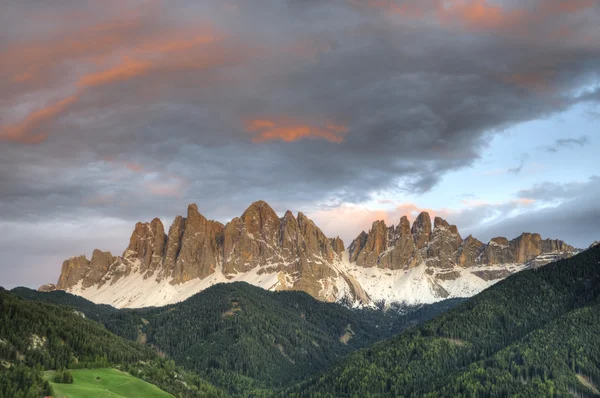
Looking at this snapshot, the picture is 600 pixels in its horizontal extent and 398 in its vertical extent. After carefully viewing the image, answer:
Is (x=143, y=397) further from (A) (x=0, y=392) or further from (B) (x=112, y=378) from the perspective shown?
(A) (x=0, y=392)

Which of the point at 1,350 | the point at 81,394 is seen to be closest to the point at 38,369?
the point at 1,350

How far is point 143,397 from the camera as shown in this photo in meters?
189

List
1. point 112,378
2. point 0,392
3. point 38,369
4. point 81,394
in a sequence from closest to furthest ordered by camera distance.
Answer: point 0,392 < point 81,394 < point 38,369 < point 112,378

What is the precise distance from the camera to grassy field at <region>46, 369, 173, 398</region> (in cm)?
16785

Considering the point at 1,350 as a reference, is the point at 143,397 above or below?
below

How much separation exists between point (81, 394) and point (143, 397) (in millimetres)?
26368

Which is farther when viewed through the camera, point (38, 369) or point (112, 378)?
point (112, 378)

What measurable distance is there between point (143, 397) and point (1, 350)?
50525mm

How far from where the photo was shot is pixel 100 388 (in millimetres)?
183000

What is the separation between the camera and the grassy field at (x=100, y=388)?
16785 cm

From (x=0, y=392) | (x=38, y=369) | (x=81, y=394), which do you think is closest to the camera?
(x=0, y=392)

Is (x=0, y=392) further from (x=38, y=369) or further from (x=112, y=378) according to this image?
(x=112, y=378)

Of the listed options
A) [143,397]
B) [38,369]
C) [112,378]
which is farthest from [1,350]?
[143,397]

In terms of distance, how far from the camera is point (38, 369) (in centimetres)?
18725
